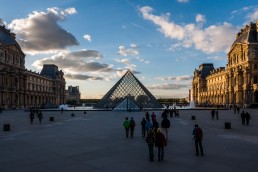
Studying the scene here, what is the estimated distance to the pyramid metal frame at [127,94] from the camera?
155 ft

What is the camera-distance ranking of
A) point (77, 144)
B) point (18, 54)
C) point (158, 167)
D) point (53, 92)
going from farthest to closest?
point (53, 92)
point (18, 54)
point (77, 144)
point (158, 167)

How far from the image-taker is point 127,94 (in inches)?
1889

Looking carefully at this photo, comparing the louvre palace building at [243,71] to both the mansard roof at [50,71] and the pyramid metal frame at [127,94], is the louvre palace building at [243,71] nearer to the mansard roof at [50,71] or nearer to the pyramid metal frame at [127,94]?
the pyramid metal frame at [127,94]

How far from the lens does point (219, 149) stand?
10000mm

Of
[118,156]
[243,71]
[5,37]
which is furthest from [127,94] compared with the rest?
[118,156]

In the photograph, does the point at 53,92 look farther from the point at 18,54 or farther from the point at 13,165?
the point at 13,165

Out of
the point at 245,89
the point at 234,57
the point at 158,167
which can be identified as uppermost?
the point at 234,57

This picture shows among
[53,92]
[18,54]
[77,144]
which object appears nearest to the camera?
[77,144]

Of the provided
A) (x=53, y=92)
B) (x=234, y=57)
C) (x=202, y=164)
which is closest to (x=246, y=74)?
(x=234, y=57)

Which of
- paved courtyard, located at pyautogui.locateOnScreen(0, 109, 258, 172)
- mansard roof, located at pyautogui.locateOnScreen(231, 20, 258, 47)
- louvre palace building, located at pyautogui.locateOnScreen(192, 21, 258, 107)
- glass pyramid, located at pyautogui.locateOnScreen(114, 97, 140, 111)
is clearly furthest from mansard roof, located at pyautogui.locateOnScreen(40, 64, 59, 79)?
paved courtyard, located at pyautogui.locateOnScreen(0, 109, 258, 172)

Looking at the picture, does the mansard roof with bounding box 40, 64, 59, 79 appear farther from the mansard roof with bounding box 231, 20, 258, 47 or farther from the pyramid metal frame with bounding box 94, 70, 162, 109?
the mansard roof with bounding box 231, 20, 258, 47

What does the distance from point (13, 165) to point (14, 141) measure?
4.76 metres

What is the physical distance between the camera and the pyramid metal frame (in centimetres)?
4725

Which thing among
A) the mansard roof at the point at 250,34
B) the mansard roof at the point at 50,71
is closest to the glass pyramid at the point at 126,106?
the mansard roof at the point at 250,34
